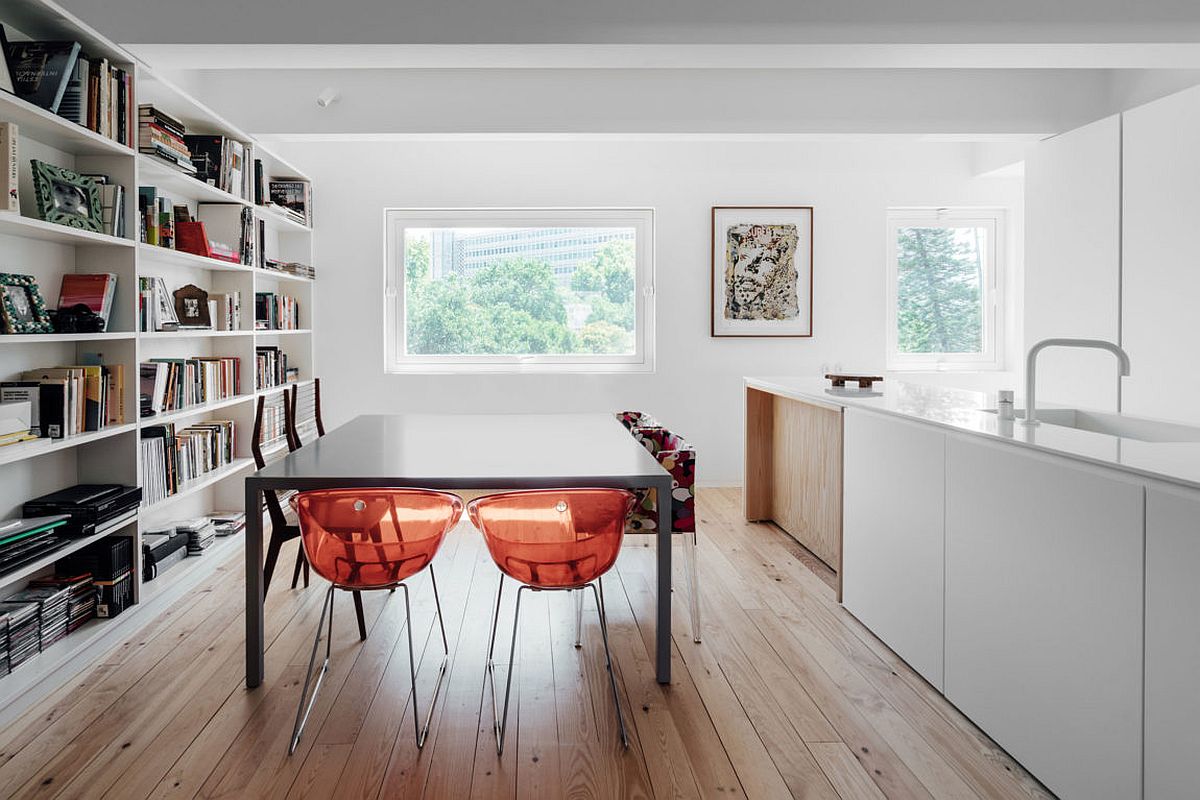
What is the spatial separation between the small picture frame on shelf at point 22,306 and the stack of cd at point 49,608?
906 millimetres

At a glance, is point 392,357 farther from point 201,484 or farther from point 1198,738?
point 1198,738

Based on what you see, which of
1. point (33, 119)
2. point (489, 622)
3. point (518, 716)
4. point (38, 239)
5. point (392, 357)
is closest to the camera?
point (518, 716)

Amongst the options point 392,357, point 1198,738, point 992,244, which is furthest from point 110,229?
point 992,244

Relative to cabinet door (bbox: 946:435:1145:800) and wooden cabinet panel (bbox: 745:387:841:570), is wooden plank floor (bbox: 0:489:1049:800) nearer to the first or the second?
cabinet door (bbox: 946:435:1145:800)

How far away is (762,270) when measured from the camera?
5.83 metres

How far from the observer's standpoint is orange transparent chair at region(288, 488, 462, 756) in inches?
85.1

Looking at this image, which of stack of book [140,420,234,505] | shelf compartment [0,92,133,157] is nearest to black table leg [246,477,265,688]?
stack of book [140,420,234,505]

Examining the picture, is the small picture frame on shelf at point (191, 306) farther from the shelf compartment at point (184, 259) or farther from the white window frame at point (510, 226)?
the white window frame at point (510, 226)

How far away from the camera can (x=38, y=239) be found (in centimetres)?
288

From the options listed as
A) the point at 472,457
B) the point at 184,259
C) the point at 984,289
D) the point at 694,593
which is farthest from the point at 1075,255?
the point at 184,259

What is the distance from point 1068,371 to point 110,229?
482 cm

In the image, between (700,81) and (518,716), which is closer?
(518,716)

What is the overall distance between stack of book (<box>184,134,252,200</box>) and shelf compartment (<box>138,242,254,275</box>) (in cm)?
39

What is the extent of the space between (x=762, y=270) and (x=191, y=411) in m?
3.91
